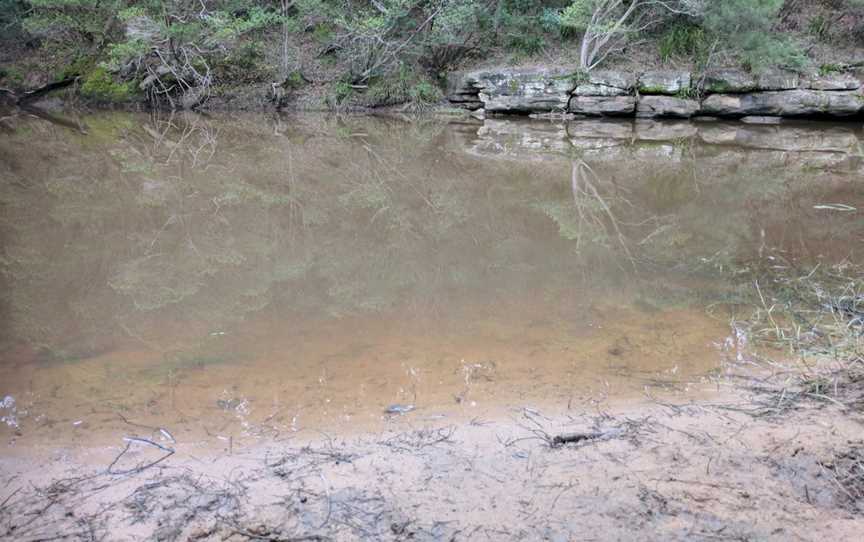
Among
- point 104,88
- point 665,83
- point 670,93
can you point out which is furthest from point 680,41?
point 104,88

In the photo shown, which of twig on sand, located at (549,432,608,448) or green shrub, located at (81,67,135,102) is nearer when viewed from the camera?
twig on sand, located at (549,432,608,448)

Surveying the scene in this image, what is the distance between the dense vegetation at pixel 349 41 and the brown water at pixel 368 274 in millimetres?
6301

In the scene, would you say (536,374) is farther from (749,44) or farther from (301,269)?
(749,44)

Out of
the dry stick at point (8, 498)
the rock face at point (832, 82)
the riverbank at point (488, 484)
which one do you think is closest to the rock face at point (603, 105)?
the rock face at point (832, 82)

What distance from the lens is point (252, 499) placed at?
7.93 feet

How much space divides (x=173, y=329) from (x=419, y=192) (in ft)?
16.0

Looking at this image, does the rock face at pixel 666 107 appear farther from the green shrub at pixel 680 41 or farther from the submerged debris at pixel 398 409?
the submerged debris at pixel 398 409

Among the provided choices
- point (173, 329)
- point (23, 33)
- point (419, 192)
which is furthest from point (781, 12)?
point (23, 33)

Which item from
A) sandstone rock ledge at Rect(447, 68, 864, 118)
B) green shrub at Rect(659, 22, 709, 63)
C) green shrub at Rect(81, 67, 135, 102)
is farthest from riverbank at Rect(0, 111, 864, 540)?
green shrub at Rect(81, 67, 135, 102)

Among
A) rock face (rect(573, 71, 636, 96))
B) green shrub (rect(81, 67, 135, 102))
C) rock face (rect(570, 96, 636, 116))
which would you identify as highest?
rock face (rect(573, 71, 636, 96))

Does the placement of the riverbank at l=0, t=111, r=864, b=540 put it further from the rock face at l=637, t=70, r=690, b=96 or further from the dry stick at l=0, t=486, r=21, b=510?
the rock face at l=637, t=70, r=690, b=96

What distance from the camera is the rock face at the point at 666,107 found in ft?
55.4

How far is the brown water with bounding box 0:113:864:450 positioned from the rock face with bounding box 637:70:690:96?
17.5 ft

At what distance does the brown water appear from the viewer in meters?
3.54
